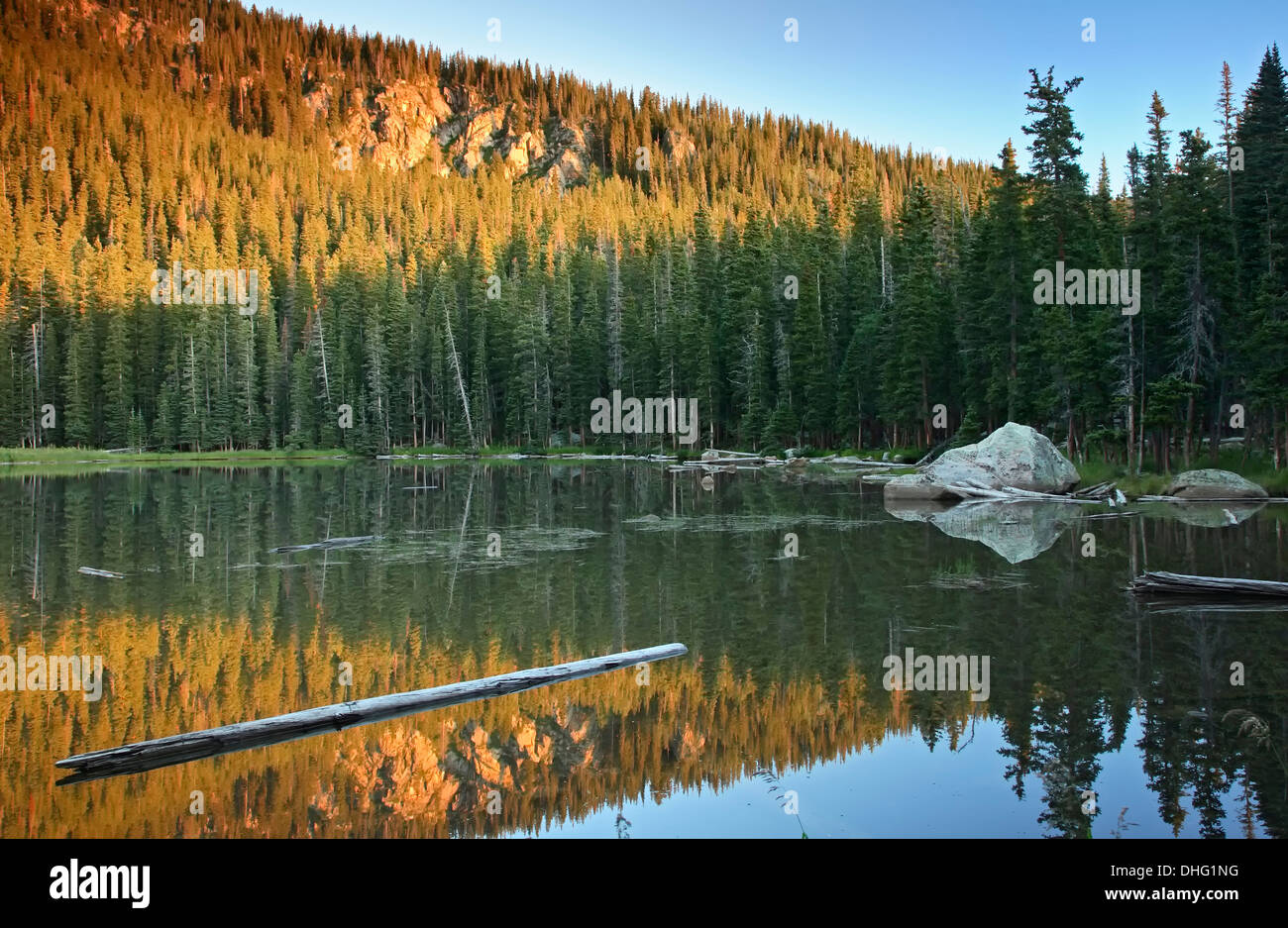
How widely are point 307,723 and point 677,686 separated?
4.22 m

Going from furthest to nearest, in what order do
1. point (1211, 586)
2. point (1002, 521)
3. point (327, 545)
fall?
point (1002, 521) → point (327, 545) → point (1211, 586)

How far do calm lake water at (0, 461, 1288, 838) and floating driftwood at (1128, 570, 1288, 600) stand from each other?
354mm

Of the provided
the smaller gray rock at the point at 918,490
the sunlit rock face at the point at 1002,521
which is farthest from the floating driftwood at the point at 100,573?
the smaller gray rock at the point at 918,490

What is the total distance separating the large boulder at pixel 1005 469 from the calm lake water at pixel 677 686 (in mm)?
9576

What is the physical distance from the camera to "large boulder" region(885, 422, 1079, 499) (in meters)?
33.7

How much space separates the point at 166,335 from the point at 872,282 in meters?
71.5

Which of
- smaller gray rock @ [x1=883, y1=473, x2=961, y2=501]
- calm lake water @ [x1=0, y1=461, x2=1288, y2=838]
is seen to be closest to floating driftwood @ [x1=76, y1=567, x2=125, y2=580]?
calm lake water @ [x1=0, y1=461, x2=1288, y2=838]

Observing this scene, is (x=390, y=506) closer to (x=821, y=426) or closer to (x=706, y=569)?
(x=706, y=569)

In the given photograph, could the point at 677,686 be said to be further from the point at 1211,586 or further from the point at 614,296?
the point at 614,296

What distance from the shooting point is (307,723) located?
9.09 m

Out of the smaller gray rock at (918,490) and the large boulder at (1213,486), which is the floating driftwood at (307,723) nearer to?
the smaller gray rock at (918,490)

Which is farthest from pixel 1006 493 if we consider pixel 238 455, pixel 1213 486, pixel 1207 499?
pixel 238 455
